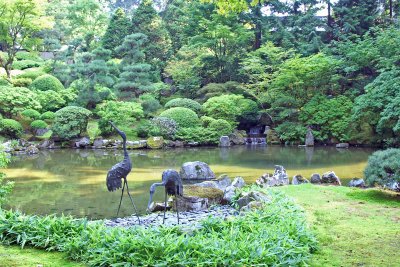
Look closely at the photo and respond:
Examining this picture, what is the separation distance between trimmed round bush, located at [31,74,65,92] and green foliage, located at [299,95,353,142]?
522 inches

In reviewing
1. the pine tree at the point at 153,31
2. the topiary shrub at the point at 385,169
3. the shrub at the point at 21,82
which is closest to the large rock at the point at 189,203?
the topiary shrub at the point at 385,169

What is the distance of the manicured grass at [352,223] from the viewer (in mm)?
4418

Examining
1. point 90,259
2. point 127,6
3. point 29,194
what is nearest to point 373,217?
point 90,259

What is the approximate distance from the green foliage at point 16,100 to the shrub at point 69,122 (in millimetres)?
1738

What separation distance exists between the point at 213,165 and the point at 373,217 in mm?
8447

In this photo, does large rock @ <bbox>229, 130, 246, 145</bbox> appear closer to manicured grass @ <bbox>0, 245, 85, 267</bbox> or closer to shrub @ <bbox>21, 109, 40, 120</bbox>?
shrub @ <bbox>21, 109, 40, 120</bbox>

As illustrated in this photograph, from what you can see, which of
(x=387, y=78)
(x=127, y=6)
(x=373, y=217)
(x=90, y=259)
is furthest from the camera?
(x=127, y=6)

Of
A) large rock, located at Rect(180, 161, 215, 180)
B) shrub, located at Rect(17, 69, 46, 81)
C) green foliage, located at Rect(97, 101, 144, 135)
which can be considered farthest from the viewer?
shrub, located at Rect(17, 69, 46, 81)

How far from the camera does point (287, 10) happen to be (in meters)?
27.0

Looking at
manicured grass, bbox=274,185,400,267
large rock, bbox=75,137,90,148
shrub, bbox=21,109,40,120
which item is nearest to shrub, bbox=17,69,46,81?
shrub, bbox=21,109,40,120

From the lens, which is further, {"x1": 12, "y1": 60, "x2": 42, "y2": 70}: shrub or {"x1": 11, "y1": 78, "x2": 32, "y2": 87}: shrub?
{"x1": 12, "y1": 60, "x2": 42, "y2": 70}: shrub

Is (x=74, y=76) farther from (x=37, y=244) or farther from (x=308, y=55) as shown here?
(x=37, y=244)

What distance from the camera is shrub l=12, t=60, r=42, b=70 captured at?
27625 millimetres

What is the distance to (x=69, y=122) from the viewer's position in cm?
1923
